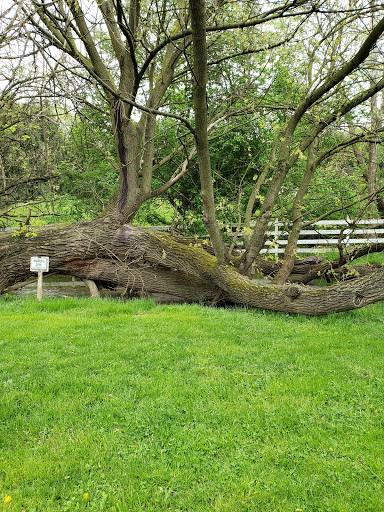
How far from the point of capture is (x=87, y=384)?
146 inches

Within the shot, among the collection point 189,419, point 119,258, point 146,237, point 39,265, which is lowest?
point 189,419

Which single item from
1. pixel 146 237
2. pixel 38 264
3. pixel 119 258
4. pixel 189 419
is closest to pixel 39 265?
pixel 38 264

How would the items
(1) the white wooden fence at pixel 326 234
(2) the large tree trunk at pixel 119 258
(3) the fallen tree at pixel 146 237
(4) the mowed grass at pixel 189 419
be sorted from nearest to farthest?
(4) the mowed grass at pixel 189 419, (3) the fallen tree at pixel 146 237, (2) the large tree trunk at pixel 119 258, (1) the white wooden fence at pixel 326 234

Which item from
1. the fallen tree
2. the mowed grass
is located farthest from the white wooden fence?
the mowed grass

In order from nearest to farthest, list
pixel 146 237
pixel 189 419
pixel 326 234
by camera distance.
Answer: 1. pixel 189 419
2. pixel 146 237
3. pixel 326 234

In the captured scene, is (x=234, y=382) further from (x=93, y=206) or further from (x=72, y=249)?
(x=93, y=206)

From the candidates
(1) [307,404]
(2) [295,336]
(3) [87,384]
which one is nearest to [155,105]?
(2) [295,336]

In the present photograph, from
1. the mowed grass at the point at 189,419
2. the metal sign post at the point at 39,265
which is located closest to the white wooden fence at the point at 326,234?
the mowed grass at the point at 189,419

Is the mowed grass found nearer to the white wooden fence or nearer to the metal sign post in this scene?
the metal sign post

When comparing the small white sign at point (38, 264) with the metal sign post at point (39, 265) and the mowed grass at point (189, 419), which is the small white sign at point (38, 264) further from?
the mowed grass at point (189, 419)

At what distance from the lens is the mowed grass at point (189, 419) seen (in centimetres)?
235

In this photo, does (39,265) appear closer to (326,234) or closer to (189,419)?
(189,419)

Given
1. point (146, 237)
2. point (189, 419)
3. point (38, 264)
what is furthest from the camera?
point (146, 237)

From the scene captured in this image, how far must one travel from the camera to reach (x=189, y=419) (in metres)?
3.15
